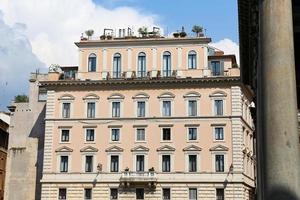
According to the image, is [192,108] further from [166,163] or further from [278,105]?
[278,105]

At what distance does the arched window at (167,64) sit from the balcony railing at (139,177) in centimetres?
989

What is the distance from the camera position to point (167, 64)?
195 ft

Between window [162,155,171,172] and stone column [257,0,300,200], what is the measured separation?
43.6 m

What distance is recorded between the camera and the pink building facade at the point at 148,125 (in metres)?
56.1

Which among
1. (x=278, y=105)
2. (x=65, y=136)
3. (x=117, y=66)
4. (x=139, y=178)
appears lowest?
(x=278, y=105)

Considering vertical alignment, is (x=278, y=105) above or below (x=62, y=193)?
below

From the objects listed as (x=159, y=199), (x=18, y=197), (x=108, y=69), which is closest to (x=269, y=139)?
(x=159, y=199)

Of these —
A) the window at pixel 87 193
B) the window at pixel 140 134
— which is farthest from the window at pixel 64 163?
the window at pixel 140 134

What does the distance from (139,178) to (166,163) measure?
2.89 m

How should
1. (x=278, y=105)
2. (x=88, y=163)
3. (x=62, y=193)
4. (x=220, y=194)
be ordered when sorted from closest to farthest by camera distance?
(x=278, y=105), (x=220, y=194), (x=88, y=163), (x=62, y=193)

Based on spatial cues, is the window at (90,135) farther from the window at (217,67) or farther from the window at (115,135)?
the window at (217,67)

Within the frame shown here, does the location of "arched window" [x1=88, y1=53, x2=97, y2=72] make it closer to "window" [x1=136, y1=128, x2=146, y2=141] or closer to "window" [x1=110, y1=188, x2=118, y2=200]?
"window" [x1=136, y1=128, x2=146, y2=141]

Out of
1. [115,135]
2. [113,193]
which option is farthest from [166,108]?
[113,193]

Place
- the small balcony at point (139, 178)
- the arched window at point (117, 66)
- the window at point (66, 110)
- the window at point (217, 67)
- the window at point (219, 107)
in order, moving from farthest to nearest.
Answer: the arched window at point (117, 66), the window at point (66, 110), the window at point (217, 67), the window at point (219, 107), the small balcony at point (139, 178)
